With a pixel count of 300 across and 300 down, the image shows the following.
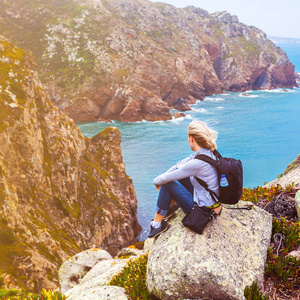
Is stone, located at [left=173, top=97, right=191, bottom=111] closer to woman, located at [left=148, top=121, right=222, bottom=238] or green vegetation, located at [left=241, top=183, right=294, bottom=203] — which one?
green vegetation, located at [left=241, top=183, right=294, bottom=203]

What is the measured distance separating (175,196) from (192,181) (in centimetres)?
55

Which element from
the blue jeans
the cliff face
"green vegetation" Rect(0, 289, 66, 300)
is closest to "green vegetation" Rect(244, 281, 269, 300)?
the blue jeans

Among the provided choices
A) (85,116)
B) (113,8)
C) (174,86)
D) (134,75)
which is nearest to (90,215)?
(85,116)

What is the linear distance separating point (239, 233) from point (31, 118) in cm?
1803

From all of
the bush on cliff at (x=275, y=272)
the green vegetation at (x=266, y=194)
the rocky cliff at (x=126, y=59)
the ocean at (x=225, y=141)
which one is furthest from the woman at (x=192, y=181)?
the rocky cliff at (x=126, y=59)

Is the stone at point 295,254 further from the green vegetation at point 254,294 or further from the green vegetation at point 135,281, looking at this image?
the green vegetation at point 135,281

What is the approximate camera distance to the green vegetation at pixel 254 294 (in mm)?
4957

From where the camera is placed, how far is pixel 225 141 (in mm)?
71375

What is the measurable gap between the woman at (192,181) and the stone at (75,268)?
974cm

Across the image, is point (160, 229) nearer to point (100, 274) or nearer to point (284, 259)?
point (284, 259)

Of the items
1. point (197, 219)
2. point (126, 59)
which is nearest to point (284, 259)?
point (197, 219)

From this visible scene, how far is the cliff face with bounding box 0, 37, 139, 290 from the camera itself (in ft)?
46.2

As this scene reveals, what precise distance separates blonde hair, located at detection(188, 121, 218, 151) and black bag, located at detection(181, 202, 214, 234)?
1.38 meters

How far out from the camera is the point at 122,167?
30734 mm
